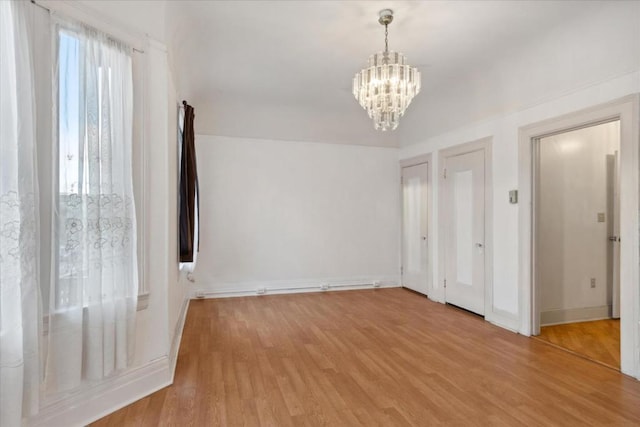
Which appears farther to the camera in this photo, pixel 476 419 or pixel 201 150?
pixel 201 150

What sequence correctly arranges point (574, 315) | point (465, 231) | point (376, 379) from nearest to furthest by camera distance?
point (376, 379), point (574, 315), point (465, 231)

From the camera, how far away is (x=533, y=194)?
375cm

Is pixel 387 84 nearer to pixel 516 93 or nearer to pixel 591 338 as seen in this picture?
pixel 516 93

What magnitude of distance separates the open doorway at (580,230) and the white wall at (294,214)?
2527 millimetres

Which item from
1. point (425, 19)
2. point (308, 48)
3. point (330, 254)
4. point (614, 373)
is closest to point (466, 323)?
point (614, 373)

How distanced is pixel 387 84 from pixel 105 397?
3.05m

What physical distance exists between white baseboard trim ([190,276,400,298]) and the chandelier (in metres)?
3.56

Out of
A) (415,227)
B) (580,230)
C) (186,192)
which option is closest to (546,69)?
(580,230)

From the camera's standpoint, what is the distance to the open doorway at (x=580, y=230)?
4211 mm

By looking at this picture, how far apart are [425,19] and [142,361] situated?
3568mm

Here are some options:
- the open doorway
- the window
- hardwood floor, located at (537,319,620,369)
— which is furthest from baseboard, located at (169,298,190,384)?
the open doorway

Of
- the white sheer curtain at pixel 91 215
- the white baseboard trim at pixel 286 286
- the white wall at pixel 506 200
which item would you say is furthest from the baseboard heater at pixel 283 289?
the white sheer curtain at pixel 91 215

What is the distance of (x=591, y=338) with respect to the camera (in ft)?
12.1

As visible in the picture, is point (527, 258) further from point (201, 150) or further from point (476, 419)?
point (201, 150)
